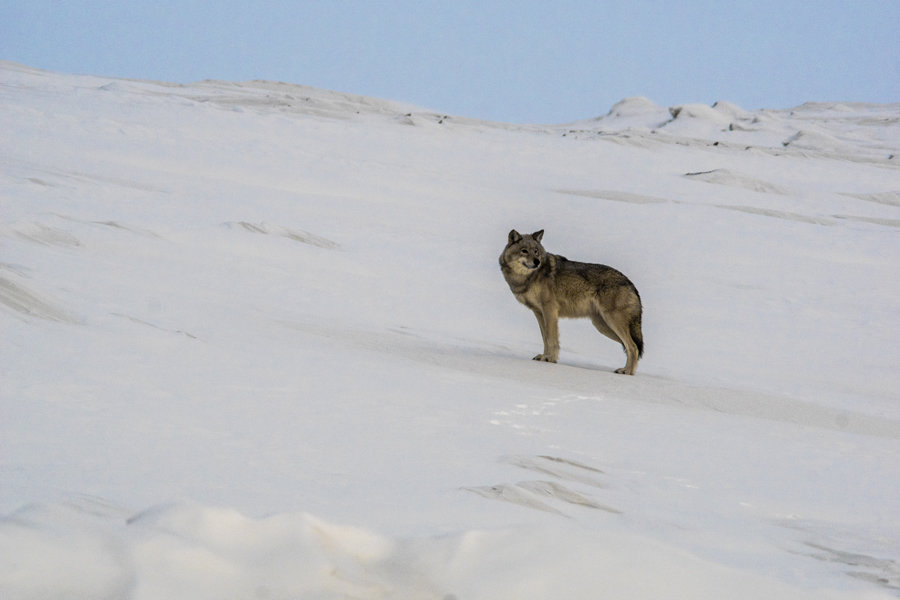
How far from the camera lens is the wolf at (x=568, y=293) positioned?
7.73m

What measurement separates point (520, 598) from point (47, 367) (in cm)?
256

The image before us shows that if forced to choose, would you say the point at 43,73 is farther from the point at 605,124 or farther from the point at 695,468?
the point at 695,468

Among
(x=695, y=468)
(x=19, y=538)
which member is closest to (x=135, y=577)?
(x=19, y=538)

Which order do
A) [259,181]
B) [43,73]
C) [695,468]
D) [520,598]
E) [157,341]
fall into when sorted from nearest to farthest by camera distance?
[520,598] → [695,468] → [157,341] → [259,181] → [43,73]

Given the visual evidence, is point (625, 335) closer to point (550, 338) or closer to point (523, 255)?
point (550, 338)

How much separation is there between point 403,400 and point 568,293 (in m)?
3.12

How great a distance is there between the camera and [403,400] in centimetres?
491

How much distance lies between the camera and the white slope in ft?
7.68

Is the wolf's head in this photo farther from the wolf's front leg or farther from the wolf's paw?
the wolf's paw

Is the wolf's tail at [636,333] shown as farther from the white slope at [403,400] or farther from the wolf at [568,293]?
the white slope at [403,400]

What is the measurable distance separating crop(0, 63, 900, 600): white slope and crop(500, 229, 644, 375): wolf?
0.43m

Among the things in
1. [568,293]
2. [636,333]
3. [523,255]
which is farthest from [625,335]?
[523,255]

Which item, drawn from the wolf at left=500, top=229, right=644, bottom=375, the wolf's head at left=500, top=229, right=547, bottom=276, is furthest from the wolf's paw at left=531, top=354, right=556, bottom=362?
the wolf's head at left=500, top=229, right=547, bottom=276

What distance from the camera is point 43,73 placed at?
35.1m
